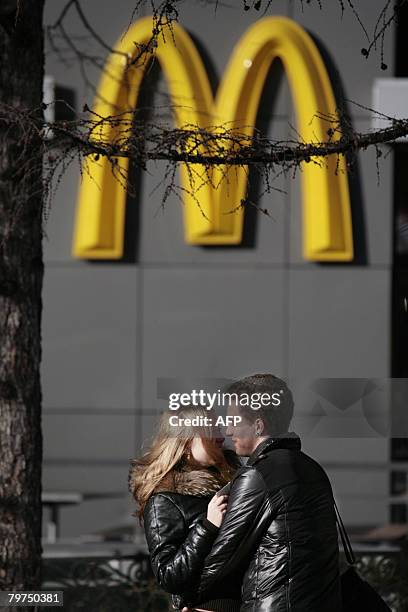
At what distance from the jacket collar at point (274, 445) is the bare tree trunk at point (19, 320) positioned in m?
1.77

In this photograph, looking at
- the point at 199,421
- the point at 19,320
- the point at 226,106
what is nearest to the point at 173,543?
the point at 199,421

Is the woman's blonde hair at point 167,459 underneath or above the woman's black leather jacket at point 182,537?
above

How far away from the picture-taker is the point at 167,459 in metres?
4.29

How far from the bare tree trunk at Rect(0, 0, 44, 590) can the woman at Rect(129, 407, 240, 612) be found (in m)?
1.01

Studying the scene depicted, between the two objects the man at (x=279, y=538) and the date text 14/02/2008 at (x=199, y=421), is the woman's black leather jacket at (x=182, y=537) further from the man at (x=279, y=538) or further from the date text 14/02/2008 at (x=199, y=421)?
the date text 14/02/2008 at (x=199, y=421)

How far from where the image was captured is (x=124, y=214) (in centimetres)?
781

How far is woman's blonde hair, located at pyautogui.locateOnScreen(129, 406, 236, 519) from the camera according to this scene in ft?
13.9

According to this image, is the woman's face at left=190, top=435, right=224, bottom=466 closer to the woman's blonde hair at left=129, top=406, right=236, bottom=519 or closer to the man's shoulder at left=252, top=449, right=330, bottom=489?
the woman's blonde hair at left=129, top=406, right=236, bottom=519

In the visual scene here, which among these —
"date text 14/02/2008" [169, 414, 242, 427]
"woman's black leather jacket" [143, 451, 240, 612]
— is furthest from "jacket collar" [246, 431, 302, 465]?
"date text 14/02/2008" [169, 414, 242, 427]

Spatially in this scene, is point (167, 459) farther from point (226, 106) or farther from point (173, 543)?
point (226, 106)

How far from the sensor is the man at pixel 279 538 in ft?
12.0

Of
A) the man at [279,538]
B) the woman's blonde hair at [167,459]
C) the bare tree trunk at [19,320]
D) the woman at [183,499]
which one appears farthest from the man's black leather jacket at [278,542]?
the bare tree trunk at [19,320]

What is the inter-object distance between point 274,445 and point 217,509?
11.7 inches

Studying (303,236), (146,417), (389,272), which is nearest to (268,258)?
(303,236)
